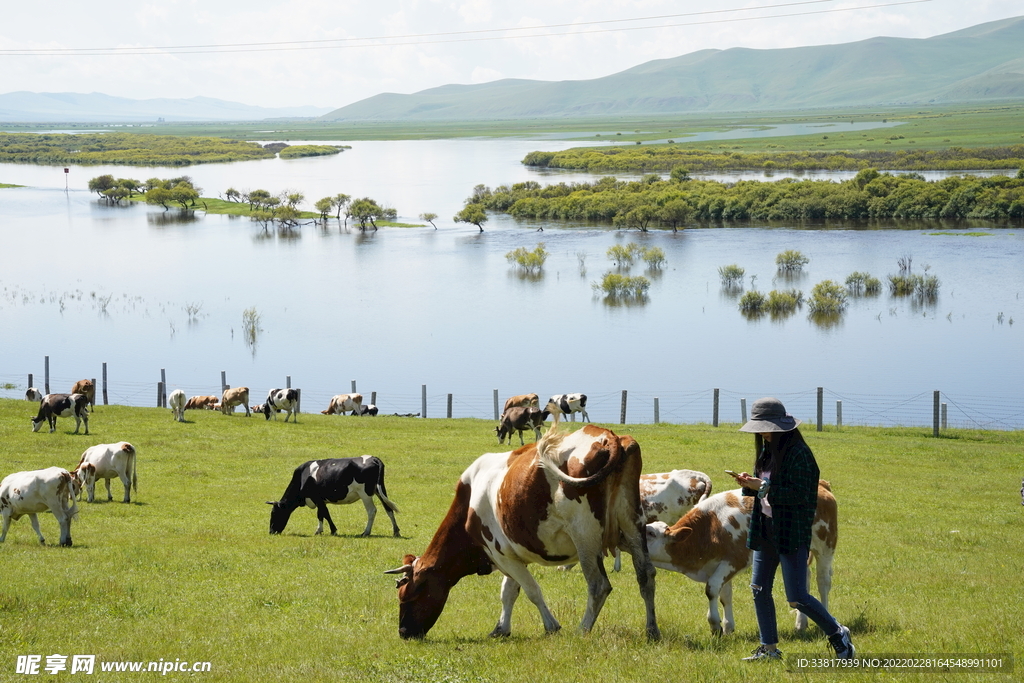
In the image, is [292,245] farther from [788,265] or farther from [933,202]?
[933,202]

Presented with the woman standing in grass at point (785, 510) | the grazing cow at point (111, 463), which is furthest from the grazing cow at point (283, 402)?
the woman standing in grass at point (785, 510)

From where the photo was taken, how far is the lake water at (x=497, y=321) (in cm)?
4488

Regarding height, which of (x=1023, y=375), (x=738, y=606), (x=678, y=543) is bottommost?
(x=1023, y=375)

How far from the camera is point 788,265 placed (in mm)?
72188

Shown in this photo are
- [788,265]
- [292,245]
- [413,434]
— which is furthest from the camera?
[292,245]

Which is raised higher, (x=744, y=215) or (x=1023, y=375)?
(x=744, y=215)

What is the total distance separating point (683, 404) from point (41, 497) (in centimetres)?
3147

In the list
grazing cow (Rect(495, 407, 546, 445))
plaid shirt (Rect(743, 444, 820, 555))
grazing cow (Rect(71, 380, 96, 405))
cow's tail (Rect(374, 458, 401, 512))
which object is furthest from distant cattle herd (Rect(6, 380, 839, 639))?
Result: grazing cow (Rect(71, 380, 96, 405))

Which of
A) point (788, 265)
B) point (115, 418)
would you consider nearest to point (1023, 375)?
point (788, 265)

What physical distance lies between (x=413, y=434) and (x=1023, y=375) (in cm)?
3219

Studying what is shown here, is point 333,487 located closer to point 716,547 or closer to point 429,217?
point 716,547

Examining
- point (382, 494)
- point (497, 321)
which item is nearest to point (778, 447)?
point (382, 494)

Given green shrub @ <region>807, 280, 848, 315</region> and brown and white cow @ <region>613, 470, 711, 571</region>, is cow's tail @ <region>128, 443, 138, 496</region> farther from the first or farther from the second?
green shrub @ <region>807, 280, 848, 315</region>

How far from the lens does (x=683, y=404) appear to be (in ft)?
139
